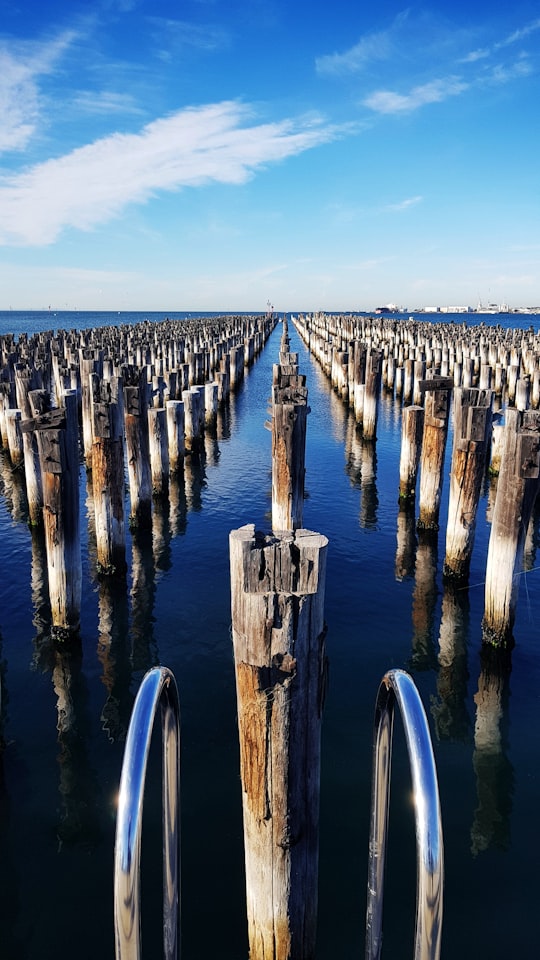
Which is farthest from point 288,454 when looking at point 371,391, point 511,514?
point 371,391

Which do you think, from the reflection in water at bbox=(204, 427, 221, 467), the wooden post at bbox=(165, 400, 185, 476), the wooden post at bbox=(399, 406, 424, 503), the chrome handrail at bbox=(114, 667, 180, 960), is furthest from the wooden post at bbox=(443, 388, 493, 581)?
the reflection in water at bbox=(204, 427, 221, 467)

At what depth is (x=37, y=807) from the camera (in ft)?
20.0

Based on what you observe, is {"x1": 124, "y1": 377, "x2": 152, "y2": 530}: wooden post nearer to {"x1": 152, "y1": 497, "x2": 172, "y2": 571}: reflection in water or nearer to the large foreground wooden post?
{"x1": 152, "y1": 497, "x2": 172, "y2": 571}: reflection in water

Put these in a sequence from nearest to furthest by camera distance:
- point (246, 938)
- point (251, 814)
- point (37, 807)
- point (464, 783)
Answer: point (251, 814), point (246, 938), point (37, 807), point (464, 783)

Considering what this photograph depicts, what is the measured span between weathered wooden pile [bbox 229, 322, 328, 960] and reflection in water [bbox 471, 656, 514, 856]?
8.96 ft

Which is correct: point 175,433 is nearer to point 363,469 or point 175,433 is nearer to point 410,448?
point 363,469

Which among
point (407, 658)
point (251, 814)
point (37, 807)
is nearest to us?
point (251, 814)

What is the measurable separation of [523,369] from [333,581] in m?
28.4

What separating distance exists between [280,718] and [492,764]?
4.61 meters

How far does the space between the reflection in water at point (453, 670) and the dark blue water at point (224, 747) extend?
32 mm

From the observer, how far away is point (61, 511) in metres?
8.13

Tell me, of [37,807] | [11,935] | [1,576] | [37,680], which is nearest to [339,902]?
[11,935]

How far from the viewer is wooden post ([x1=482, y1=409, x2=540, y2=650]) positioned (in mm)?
7625

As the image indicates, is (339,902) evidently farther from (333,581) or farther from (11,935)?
(333,581)
